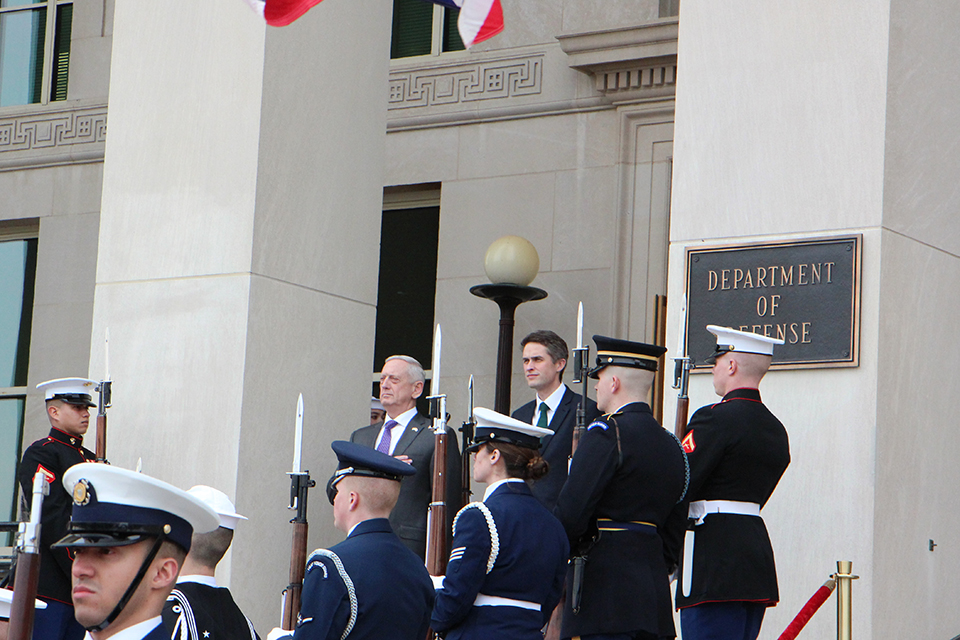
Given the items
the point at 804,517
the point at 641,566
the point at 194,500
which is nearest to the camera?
the point at 194,500

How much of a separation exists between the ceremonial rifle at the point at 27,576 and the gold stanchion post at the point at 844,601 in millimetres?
3520

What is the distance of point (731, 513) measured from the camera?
6359 millimetres

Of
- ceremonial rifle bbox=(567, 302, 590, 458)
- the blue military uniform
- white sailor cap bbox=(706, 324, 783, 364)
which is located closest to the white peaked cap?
white sailor cap bbox=(706, 324, 783, 364)

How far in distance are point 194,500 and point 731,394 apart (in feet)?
10.4

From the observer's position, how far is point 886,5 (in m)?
6.93

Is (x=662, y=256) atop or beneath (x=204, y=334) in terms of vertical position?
atop

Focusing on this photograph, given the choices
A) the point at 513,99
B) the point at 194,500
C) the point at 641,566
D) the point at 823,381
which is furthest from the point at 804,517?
the point at 513,99

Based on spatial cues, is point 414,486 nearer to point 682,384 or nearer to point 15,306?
point 682,384

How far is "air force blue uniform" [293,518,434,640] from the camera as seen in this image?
495 cm

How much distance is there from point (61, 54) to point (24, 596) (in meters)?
10.6

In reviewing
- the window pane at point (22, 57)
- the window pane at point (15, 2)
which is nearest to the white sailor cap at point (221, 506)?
the window pane at point (22, 57)

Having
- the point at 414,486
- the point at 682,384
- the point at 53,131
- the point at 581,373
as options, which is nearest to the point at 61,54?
the point at 53,131

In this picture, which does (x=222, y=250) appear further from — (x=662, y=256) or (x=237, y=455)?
(x=662, y=256)

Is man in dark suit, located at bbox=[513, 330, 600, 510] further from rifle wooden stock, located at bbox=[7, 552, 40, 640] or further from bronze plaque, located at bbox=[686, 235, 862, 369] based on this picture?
rifle wooden stock, located at bbox=[7, 552, 40, 640]
